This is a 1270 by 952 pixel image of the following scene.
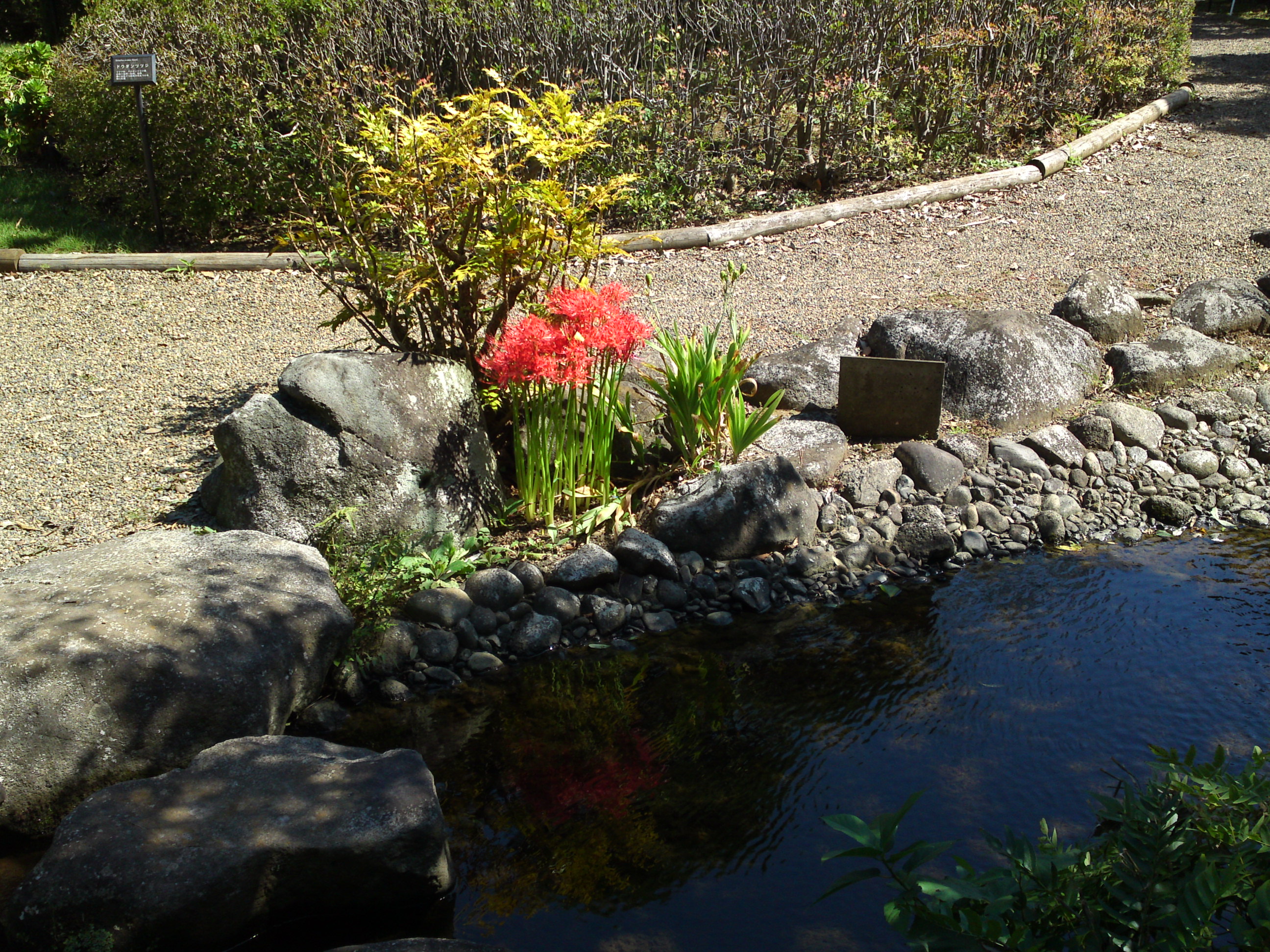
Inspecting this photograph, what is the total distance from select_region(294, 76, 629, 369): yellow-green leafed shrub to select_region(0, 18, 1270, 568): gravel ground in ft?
4.76

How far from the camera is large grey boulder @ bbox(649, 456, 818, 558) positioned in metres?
5.11

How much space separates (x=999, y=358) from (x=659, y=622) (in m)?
2.92

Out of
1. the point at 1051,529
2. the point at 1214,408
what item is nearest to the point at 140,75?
the point at 1051,529

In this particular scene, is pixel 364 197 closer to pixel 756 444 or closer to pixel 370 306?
pixel 370 306

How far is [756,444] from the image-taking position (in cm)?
571

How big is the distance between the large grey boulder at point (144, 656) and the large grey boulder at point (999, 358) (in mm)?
3995

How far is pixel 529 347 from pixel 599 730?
5.80 feet

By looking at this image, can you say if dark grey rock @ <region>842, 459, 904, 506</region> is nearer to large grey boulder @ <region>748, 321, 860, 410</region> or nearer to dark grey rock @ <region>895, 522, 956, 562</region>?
dark grey rock @ <region>895, 522, 956, 562</region>


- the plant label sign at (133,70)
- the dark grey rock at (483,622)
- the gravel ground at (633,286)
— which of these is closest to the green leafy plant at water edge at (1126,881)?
the dark grey rock at (483,622)

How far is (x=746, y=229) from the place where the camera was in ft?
29.2

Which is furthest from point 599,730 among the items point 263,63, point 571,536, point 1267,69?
point 1267,69

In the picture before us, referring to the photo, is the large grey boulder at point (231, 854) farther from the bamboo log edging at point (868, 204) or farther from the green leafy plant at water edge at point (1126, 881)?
the bamboo log edging at point (868, 204)

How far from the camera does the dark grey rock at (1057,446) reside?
19.2 ft

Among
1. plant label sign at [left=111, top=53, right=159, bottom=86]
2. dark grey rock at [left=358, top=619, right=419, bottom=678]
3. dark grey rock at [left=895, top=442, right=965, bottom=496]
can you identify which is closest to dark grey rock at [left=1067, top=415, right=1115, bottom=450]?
dark grey rock at [left=895, top=442, right=965, bottom=496]
